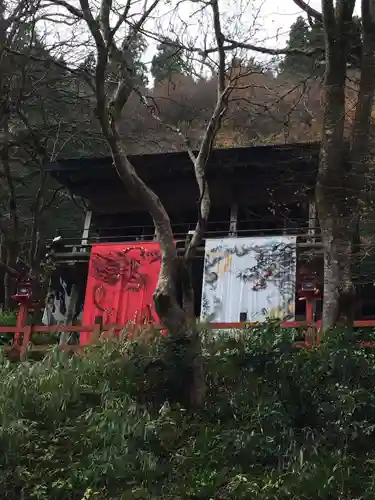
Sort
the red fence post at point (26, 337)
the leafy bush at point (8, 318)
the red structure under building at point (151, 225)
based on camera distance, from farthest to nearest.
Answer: the leafy bush at point (8, 318)
the red structure under building at point (151, 225)
the red fence post at point (26, 337)

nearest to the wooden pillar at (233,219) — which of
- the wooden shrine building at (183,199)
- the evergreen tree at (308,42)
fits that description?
the wooden shrine building at (183,199)

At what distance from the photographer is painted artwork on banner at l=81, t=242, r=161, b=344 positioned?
15305mm

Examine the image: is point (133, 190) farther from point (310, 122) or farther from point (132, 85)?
point (310, 122)

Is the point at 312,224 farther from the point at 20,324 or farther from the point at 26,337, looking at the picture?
the point at 26,337

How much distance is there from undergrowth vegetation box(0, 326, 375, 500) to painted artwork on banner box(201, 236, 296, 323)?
5256mm

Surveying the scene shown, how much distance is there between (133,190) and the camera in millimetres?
9500

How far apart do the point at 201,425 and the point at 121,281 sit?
804 centimetres

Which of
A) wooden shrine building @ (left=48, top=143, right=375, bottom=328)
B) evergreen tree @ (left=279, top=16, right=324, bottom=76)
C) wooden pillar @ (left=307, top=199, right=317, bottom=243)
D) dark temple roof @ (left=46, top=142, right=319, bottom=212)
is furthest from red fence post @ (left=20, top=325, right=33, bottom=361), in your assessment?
dark temple roof @ (left=46, top=142, right=319, bottom=212)

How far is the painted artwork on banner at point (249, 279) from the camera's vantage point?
46.7ft

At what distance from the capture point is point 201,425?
8.01m

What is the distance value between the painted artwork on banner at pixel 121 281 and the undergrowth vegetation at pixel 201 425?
19.4 feet

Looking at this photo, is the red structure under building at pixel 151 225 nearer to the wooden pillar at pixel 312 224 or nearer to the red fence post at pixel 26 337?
the wooden pillar at pixel 312 224

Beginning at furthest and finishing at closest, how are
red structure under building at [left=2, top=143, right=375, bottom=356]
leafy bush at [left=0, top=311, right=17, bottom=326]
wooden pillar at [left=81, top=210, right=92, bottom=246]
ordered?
wooden pillar at [left=81, top=210, right=92, bottom=246]
leafy bush at [left=0, top=311, right=17, bottom=326]
red structure under building at [left=2, top=143, right=375, bottom=356]

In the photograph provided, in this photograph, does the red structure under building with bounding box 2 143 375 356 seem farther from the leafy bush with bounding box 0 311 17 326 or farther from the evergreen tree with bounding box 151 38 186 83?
the evergreen tree with bounding box 151 38 186 83
